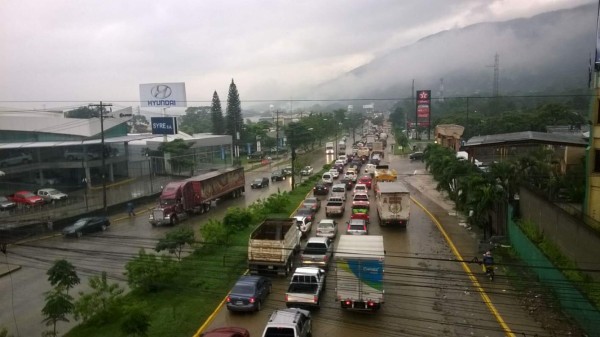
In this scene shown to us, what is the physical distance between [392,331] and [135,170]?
41.1 meters

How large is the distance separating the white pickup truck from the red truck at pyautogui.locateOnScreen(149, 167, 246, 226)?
52.7 ft

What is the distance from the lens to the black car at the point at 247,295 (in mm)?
15117

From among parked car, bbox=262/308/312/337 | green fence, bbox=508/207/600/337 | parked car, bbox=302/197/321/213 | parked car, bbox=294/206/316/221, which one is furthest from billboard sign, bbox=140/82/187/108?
parked car, bbox=262/308/312/337

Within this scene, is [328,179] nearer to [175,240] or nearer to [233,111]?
[175,240]

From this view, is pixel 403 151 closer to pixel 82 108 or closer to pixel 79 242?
pixel 82 108

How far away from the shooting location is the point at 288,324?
1230 cm

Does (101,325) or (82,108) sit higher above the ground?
(82,108)

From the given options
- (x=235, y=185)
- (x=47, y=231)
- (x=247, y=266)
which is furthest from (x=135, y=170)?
(x=247, y=266)

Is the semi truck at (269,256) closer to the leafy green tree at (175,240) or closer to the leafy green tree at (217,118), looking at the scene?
the leafy green tree at (175,240)

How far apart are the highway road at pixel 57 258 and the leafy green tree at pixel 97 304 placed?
46.7 inches

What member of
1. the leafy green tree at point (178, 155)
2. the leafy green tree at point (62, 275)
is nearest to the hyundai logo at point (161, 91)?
the leafy green tree at point (178, 155)

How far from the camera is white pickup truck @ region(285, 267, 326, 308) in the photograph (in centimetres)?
1524

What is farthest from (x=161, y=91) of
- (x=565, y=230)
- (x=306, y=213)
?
(x=565, y=230)

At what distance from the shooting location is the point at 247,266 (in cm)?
1981
